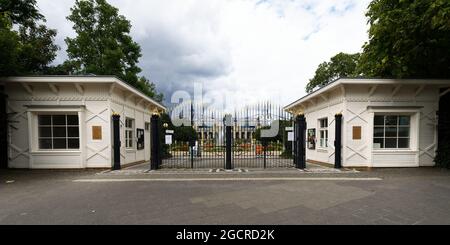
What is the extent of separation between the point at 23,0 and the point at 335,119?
2010cm

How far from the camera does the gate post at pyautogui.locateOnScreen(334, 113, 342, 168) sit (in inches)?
390

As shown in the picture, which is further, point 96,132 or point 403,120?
point 403,120

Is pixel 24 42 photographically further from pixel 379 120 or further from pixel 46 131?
pixel 379 120

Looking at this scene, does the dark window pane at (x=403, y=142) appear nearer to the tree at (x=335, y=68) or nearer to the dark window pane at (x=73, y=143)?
the tree at (x=335, y=68)

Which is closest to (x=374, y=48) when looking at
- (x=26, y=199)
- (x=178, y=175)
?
(x=178, y=175)

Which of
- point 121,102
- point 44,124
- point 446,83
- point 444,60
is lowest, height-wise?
point 44,124

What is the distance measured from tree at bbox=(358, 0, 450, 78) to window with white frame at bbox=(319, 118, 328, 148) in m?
3.51

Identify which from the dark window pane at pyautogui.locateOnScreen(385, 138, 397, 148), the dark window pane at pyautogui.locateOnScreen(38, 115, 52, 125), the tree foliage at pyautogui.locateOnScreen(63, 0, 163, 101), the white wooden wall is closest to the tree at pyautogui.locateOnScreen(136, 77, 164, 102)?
the tree foliage at pyautogui.locateOnScreen(63, 0, 163, 101)

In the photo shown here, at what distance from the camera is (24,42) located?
49.0 ft

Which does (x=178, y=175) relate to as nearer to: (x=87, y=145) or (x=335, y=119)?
(x=87, y=145)

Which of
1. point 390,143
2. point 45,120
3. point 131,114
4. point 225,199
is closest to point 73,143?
point 45,120

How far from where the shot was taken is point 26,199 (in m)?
5.40

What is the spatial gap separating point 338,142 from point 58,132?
45.3ft

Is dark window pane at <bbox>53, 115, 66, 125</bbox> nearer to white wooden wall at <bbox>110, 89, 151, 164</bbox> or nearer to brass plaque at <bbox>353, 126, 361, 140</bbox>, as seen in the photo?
white wooden wall at <bbox>110, 89, 151, 164</bbox>
